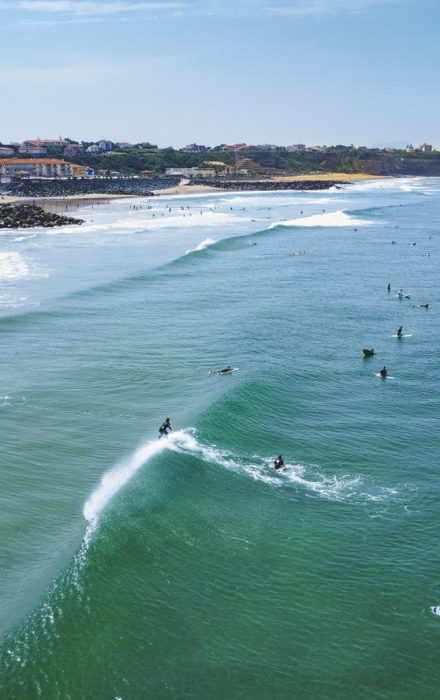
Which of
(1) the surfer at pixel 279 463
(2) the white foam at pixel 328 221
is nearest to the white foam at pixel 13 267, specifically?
(2) the white foam at pixel 328 221

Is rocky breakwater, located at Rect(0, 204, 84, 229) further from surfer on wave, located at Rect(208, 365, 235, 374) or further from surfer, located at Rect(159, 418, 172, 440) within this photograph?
surfer, located at Rect(159, 418, 172, 440)

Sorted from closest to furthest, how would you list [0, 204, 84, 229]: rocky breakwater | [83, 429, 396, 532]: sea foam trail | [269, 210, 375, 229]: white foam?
[83, 429, 396, 532]: sea foam trail
[0, 204, 84, 229]: rocky breakwater
[269, 210, 375, 229]: white foam

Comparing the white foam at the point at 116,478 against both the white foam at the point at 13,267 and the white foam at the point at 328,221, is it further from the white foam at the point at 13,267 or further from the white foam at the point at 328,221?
the white foam at the point at 328,221

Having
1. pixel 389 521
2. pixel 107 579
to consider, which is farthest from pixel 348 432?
pixel 107 579

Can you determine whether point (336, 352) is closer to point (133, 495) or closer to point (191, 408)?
point (191, 408)

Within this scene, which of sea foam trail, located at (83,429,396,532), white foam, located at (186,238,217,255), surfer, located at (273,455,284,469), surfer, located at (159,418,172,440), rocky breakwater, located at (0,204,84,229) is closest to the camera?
sea foam trail, located at (83,429,396,532)

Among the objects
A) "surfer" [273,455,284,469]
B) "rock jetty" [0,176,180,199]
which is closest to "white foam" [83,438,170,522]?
"surfer" [273,455,284,469]
